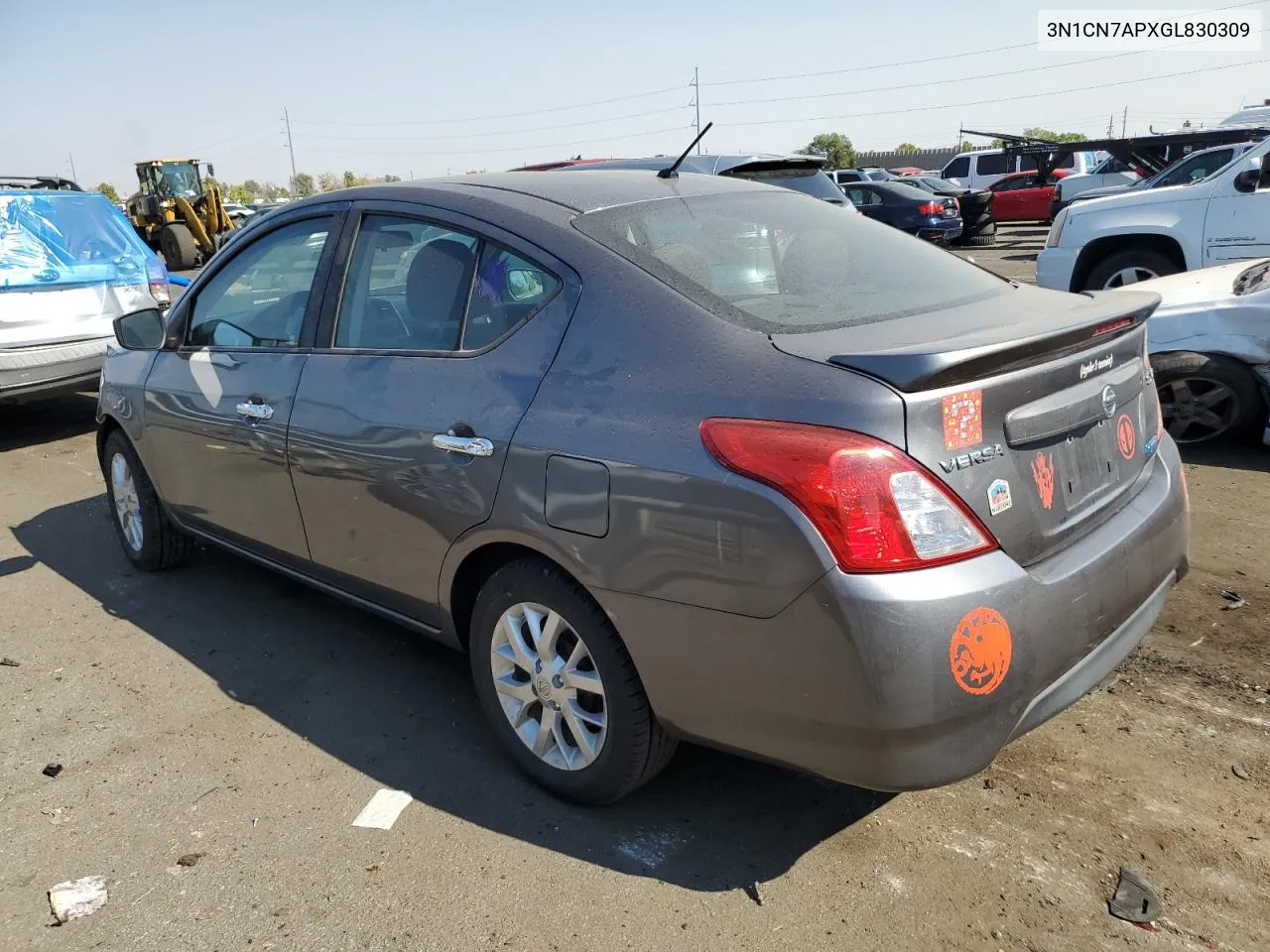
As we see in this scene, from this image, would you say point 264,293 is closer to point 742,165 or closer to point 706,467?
point 706,467

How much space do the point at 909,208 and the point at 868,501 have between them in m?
19.2

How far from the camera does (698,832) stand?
269 centimetres

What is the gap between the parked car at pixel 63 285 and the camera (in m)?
7.19

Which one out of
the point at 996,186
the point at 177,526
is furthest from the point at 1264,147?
the point at 996,186

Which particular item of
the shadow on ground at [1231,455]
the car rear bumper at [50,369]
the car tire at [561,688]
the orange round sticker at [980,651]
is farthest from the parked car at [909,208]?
the orange round sticker at [980,651]

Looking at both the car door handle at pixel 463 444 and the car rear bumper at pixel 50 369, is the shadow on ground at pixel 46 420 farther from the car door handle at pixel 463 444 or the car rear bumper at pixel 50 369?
the car door handle at pixel 463 444

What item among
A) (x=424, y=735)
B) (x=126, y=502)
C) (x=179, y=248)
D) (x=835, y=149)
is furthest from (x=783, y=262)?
(x=835, y=149)

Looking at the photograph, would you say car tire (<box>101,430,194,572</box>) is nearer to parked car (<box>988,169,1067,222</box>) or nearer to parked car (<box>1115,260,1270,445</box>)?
parked car (<box>1115,260,1270,445</box>)

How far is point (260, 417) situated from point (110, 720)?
1.16 meters

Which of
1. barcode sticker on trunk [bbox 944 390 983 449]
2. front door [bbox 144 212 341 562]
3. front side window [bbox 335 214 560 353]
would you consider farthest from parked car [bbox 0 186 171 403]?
barcode sticker on trunk [bbox 944 390 983 449]

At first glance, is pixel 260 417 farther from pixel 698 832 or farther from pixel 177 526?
pixel 698 832

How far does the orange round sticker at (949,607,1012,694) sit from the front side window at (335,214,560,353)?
138cm

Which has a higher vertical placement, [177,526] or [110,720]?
[177,526]

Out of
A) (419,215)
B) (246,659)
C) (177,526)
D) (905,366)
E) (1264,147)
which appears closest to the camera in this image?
(905,366)
